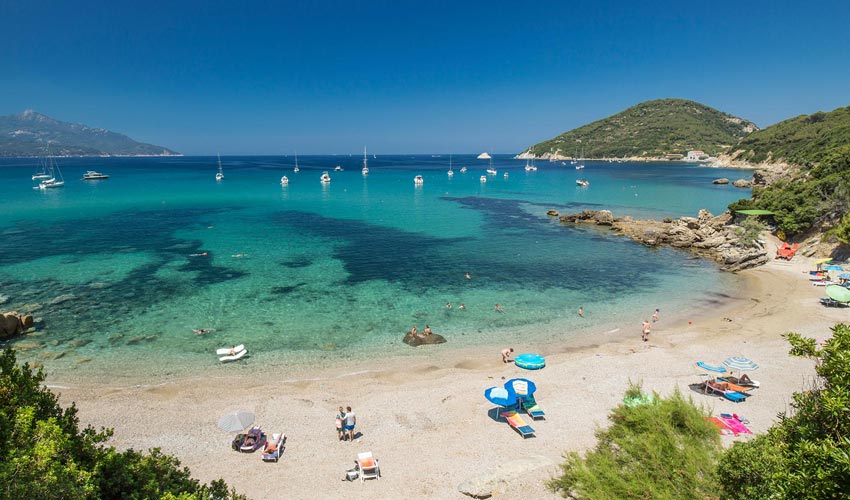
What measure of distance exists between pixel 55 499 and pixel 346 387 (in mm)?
13911

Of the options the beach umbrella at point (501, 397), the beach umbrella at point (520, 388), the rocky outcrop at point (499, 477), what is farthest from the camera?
the beach umbrella at point (520, 388)

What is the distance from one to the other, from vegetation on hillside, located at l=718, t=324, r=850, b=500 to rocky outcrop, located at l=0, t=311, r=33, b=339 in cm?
3333

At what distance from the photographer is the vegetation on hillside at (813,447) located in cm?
601

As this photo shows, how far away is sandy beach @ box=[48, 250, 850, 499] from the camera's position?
13.7 meters

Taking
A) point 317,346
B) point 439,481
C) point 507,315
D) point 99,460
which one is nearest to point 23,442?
point 99,460

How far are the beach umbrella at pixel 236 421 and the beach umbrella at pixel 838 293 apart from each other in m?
34.5

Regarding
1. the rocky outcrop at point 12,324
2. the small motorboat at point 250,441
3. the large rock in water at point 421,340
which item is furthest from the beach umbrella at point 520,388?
the rocky outcrop at point 12,324

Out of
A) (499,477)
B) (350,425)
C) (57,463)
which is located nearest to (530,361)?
(499,477)

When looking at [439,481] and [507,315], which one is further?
[507,315]

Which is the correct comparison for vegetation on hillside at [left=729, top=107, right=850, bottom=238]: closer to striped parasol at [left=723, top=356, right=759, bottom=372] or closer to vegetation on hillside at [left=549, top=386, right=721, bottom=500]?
striped parasol at [left=723, top=356, right=759, bottom=372]

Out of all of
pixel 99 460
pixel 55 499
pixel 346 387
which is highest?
pixel 55 499

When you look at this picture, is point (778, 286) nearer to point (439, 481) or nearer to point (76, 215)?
point (439, 481)

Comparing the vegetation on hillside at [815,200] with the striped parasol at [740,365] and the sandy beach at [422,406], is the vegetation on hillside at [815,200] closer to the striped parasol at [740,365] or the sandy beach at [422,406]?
the sandy beach at [422,406]

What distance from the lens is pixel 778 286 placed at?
1291 inches
